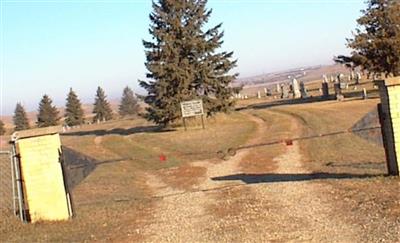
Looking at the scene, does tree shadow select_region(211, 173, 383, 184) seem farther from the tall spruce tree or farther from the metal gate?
the tall spruce tree

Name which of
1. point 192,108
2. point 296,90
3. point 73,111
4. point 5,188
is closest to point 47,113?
point 73,111

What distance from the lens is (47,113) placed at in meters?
74.6

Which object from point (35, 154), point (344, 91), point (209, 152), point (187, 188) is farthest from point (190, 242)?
point (344, 91)

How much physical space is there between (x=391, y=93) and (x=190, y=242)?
5871 millimetres

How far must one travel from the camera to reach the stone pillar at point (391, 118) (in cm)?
1242

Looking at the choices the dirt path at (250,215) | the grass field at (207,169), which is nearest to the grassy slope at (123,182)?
the grass field at (207,169)

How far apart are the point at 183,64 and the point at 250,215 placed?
96.8 ft

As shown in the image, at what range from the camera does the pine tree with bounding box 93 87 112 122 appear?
90.7 metres

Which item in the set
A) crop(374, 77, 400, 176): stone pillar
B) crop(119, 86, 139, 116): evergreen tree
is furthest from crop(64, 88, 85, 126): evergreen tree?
crop(374, 77, 400, 176): stone pillar

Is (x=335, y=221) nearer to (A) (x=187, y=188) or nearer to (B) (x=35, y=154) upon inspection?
(B) (x=35, y=154)

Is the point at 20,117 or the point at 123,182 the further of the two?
the point at 20,117

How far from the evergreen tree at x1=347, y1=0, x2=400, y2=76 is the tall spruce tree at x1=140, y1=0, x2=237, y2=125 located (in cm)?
1096

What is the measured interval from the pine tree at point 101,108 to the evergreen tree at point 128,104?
1213 centimetres

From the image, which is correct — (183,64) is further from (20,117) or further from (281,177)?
(20,117)
